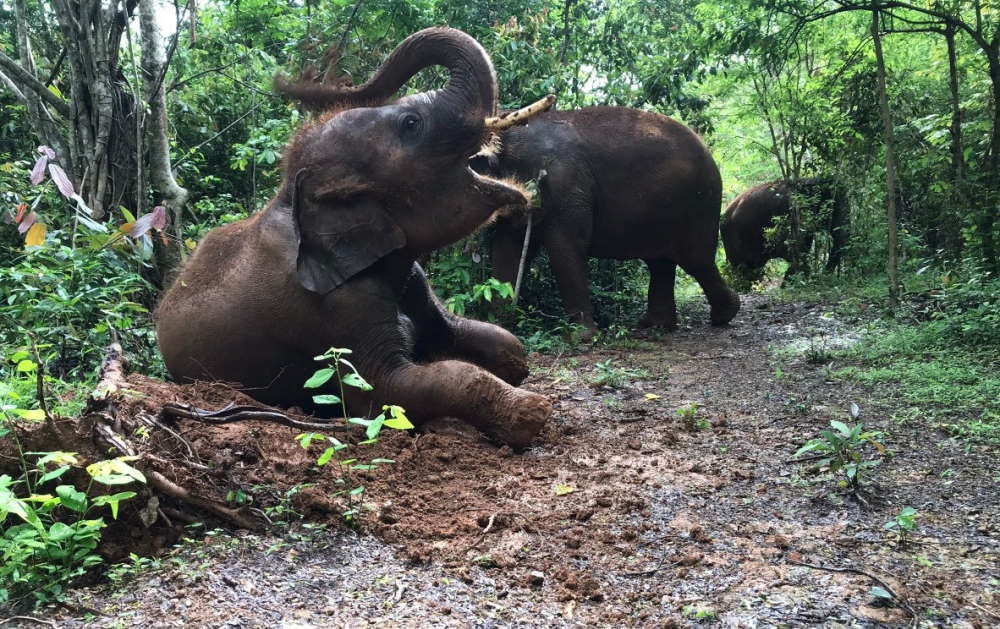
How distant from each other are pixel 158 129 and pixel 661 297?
210 inches

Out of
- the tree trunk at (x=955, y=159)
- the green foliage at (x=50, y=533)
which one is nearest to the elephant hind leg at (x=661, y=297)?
the tree trunk at (x=955, y=159)

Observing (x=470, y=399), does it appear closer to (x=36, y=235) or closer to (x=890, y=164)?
(x=36, y=235)

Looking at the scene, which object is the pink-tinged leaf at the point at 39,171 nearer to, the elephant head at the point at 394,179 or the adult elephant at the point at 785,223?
the elephant head at the point at 394,179

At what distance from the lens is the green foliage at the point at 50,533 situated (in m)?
2.32

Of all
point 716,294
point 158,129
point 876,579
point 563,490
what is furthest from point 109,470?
point 716,294

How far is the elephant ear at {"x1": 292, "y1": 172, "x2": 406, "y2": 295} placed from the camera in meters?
4.58

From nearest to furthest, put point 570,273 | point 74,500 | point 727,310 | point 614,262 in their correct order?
point 74,500 < point 570,273 < point 727,310 < point 614,262

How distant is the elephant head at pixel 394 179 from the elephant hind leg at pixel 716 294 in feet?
14.6

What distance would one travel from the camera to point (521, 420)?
4.13 m

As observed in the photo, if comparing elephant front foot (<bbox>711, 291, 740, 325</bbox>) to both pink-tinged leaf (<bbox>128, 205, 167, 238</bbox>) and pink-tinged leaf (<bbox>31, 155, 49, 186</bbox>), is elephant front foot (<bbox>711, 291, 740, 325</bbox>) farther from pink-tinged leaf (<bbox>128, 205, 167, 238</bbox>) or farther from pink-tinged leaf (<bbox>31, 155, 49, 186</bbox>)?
pink-tinged leaf (<bbox>31, 155, 49, 186</bbox>)

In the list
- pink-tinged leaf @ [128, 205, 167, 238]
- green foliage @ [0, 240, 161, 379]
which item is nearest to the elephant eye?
pink-tinged leaf @ [128, 205, 167, 238]

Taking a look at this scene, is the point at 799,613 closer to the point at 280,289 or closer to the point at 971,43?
the point at 280,289

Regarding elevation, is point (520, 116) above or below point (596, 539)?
above

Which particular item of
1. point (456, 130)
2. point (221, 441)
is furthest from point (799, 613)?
point (456, 130)
